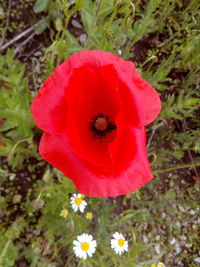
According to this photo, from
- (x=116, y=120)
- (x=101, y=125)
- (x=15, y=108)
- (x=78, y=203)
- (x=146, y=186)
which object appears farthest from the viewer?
(x=146, y=186)

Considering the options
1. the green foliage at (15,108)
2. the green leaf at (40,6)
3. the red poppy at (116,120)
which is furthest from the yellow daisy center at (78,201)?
the green leaf at (40,6)

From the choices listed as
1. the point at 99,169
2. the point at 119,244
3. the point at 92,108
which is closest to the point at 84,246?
the point at 119,244

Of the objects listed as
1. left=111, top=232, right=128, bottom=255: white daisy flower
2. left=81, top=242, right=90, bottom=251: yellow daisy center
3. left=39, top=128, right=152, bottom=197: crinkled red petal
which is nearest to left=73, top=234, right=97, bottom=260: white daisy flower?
left=81, top=242, right=90, bottom=251: yellow daisy center

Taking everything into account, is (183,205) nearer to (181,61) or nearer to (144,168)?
(181,61)

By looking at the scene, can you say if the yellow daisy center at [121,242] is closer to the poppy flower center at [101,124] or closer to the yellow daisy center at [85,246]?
the yellow daisy center at [85,246]

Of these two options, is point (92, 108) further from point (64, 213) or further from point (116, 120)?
point (64, 213)
